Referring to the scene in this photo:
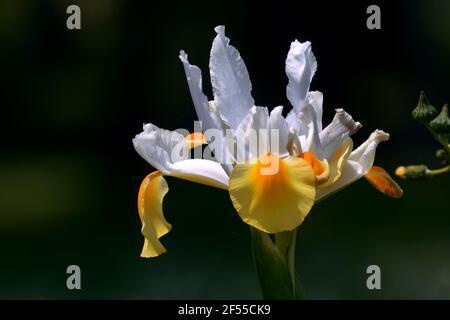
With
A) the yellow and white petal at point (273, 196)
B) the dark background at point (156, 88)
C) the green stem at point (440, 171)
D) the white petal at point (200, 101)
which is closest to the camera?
the green stem at point (440, 171)

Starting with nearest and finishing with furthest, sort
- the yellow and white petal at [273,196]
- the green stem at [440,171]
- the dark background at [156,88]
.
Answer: the green stem at [440,171] → the yellow and white petal at [273,196] → the dark background at [156,88]

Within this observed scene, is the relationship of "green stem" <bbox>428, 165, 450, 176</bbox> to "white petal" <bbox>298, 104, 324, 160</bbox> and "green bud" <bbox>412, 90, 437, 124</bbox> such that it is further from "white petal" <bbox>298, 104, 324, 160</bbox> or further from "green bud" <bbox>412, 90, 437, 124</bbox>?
"white petal" <bbox>298, 104, 324, 160</bbox>

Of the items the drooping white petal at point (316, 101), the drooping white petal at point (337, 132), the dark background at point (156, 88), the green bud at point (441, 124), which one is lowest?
the green bud at point (441, 124)

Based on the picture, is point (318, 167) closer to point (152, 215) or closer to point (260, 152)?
point (260, 152)

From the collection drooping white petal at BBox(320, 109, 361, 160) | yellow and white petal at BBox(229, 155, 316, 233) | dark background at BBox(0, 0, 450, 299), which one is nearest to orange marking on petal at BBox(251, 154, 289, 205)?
yellow and white petal at BBox(229, 155, 316, 233)

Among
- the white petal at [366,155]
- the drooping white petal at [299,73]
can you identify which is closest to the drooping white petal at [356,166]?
the white petal at [366,155]

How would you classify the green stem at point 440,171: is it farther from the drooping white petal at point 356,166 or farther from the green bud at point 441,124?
the drooping white petal at point 356,166

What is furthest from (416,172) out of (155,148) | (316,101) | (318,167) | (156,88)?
(156,88)

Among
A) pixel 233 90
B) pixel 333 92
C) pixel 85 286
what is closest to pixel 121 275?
pixel 85 286
